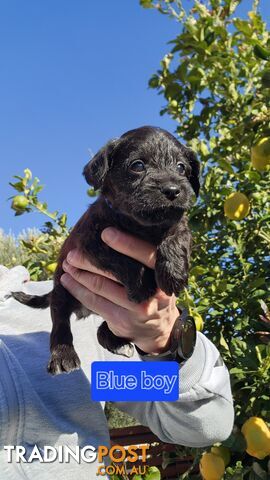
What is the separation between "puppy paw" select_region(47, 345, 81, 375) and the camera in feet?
4.96

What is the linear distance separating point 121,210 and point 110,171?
0.44ft

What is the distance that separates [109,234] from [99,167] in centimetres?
18

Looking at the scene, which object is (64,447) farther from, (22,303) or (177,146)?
(177,146)

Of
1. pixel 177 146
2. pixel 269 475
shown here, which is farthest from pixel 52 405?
pixel 269 475

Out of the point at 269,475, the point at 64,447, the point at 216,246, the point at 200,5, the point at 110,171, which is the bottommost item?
the point at 269,475

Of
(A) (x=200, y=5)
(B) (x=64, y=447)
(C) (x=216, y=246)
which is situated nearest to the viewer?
(B) (x=64, y=447)

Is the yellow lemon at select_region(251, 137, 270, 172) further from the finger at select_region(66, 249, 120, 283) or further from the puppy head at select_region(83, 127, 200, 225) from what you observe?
the finger at select_region(66, 249, 120, 283)

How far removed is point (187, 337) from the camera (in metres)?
1.62

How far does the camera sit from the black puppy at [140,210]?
1.32 meters

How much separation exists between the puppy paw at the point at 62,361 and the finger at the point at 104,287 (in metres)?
0.18

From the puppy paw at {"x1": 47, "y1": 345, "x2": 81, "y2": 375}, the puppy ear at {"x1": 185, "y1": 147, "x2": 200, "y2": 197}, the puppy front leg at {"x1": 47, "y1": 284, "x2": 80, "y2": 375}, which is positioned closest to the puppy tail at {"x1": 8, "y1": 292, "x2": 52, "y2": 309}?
the puppy front leg at {"x1": 47, "y1": 284, "x2": 80, "y2": 375}

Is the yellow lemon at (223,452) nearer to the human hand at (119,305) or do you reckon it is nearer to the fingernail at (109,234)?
the human hand at (119,305)

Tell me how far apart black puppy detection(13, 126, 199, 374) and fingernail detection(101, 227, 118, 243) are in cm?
4

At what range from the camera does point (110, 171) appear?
148 cm
